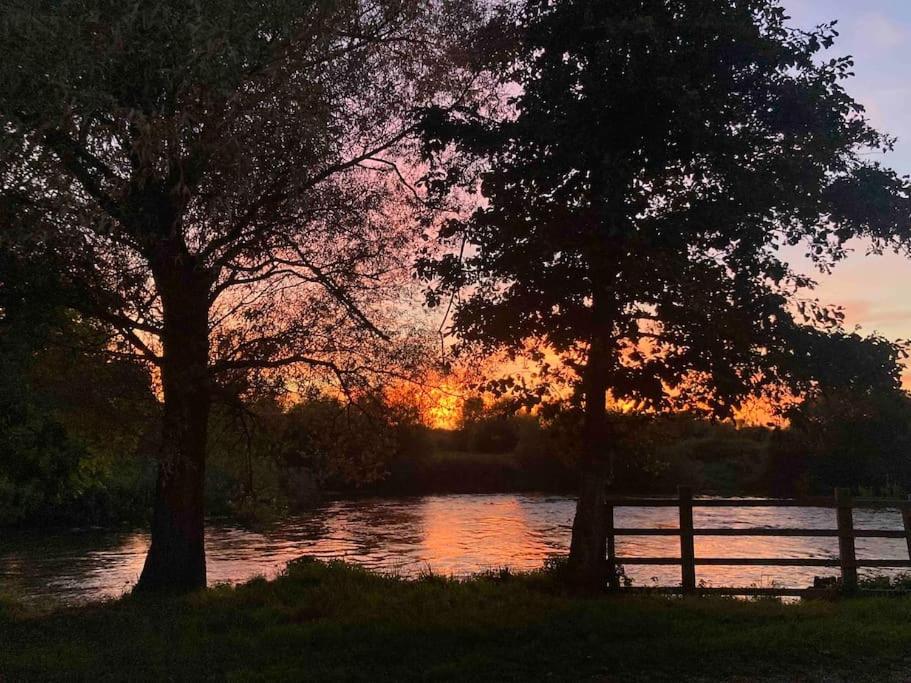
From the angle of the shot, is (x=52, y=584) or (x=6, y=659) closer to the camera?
(x=6, y=659)

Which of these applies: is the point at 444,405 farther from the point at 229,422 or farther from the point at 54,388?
the point at 54,388

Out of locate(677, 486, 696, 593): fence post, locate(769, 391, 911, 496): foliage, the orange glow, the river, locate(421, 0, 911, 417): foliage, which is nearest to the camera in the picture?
locate(421, 0, 911, 417): foliage

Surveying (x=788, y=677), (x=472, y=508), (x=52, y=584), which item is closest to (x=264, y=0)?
(x=788, y=677)

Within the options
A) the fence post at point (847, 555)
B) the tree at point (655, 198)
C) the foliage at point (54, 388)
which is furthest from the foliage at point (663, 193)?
the foliage at point (54, 388)

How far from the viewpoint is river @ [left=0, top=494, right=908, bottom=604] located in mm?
21812

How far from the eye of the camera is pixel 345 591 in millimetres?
14008

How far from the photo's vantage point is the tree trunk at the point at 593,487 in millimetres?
14859

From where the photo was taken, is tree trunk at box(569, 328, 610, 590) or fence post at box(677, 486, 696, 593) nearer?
tree trunk at box(569, 328, 610, 590)

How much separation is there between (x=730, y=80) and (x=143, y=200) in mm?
8562

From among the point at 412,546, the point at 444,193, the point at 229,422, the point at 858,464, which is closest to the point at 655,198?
the point at 444,193

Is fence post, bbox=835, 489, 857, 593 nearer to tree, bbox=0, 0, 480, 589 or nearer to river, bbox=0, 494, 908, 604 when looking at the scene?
river, bbox=0, 494, 908, 604

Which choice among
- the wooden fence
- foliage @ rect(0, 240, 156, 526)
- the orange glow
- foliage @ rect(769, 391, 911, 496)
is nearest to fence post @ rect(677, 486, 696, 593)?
the wooden fence

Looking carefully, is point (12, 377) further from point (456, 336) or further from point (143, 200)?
point (456, 336)

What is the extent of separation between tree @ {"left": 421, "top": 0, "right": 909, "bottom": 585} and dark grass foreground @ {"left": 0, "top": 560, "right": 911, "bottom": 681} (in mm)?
2996
